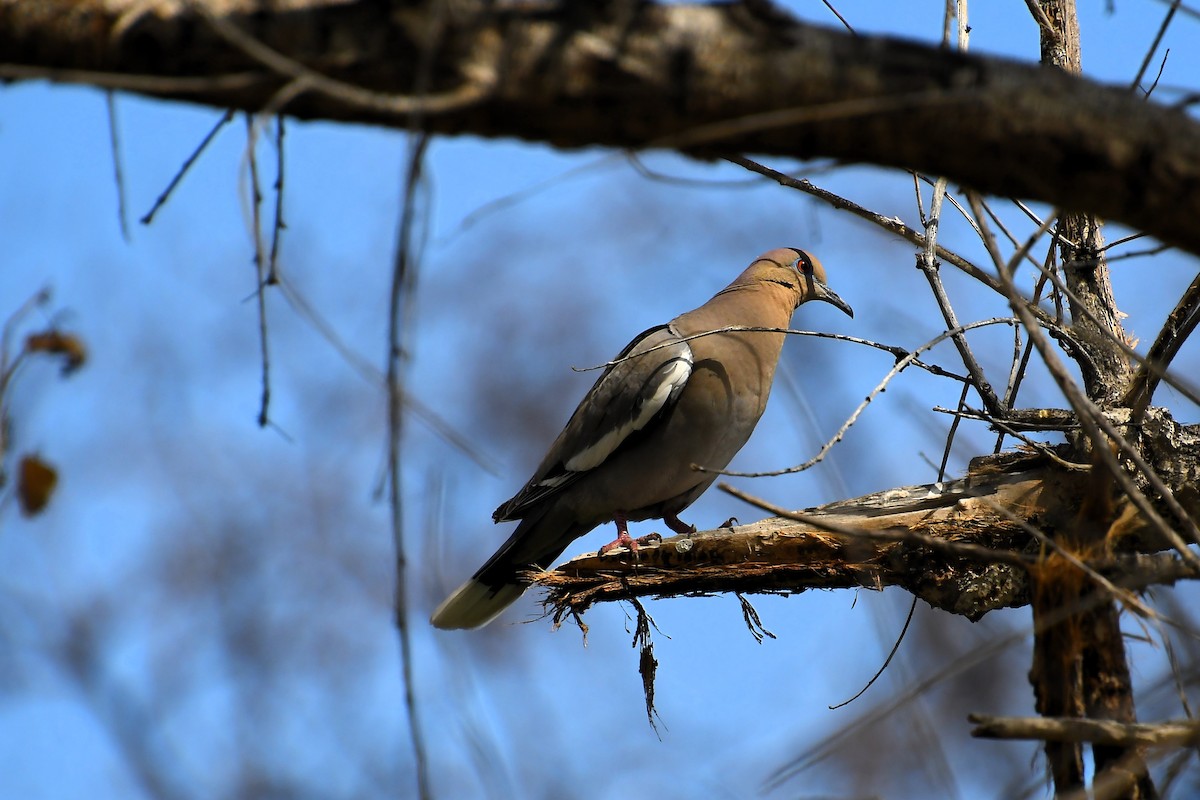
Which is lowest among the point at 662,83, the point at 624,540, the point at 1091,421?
the point at 624,540

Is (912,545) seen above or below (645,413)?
above

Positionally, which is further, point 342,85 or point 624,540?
point 624,540

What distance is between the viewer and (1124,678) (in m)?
2.43

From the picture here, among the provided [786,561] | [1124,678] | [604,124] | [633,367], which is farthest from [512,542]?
[604,124]

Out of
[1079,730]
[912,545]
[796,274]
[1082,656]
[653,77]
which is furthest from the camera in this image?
[796,274]

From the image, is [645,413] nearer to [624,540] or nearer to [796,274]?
Answer: [624,540]

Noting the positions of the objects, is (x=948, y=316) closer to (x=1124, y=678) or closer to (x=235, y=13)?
(x=1124, y=678)

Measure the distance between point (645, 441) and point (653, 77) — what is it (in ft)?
10.2

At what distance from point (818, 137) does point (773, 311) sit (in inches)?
141

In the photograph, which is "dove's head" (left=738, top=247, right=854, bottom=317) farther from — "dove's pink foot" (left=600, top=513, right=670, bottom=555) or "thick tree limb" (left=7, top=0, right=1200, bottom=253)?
"thick tree limb" (left=7, top=0, right=1200, bottom=253)

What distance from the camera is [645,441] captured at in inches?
190

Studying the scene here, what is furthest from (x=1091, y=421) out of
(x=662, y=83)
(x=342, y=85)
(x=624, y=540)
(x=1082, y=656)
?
(x=624, y=540)

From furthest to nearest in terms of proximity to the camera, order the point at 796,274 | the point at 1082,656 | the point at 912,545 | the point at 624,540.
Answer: the point at 796,274 < the point at 624,540 < the point at 912,545 < the point at 1082,656

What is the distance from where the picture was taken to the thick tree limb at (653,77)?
1786 millimetres
